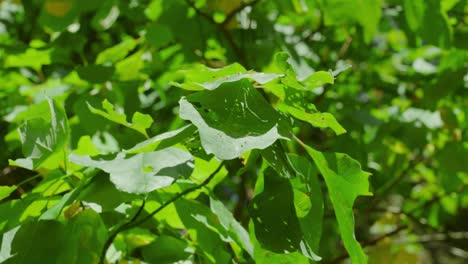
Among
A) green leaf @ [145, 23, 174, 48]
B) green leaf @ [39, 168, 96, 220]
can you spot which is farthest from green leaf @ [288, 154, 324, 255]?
green leaf @ [145, 23, 174, 48]

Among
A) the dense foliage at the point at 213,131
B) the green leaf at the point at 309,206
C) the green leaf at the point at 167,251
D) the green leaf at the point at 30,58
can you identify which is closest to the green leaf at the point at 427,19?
the dense foliage at the point at 213,131

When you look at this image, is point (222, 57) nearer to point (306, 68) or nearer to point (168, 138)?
point (306, 68)

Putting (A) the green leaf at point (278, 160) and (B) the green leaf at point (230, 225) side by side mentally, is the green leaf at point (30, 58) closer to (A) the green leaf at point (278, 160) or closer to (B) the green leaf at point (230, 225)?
(B) the green leaf at point (230, 225)

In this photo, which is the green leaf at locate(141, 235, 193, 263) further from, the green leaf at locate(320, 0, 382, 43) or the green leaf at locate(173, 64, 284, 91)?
the green leaf at locate(320, 0, 382, 43)

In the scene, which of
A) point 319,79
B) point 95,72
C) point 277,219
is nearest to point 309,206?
point 277,219

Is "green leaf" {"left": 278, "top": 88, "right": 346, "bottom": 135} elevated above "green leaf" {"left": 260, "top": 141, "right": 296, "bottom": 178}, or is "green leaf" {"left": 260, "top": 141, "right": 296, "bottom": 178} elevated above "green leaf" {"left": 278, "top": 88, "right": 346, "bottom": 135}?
"green leaf" {"left": 278, "top": 88, "right": 346, "bottom": 135}
